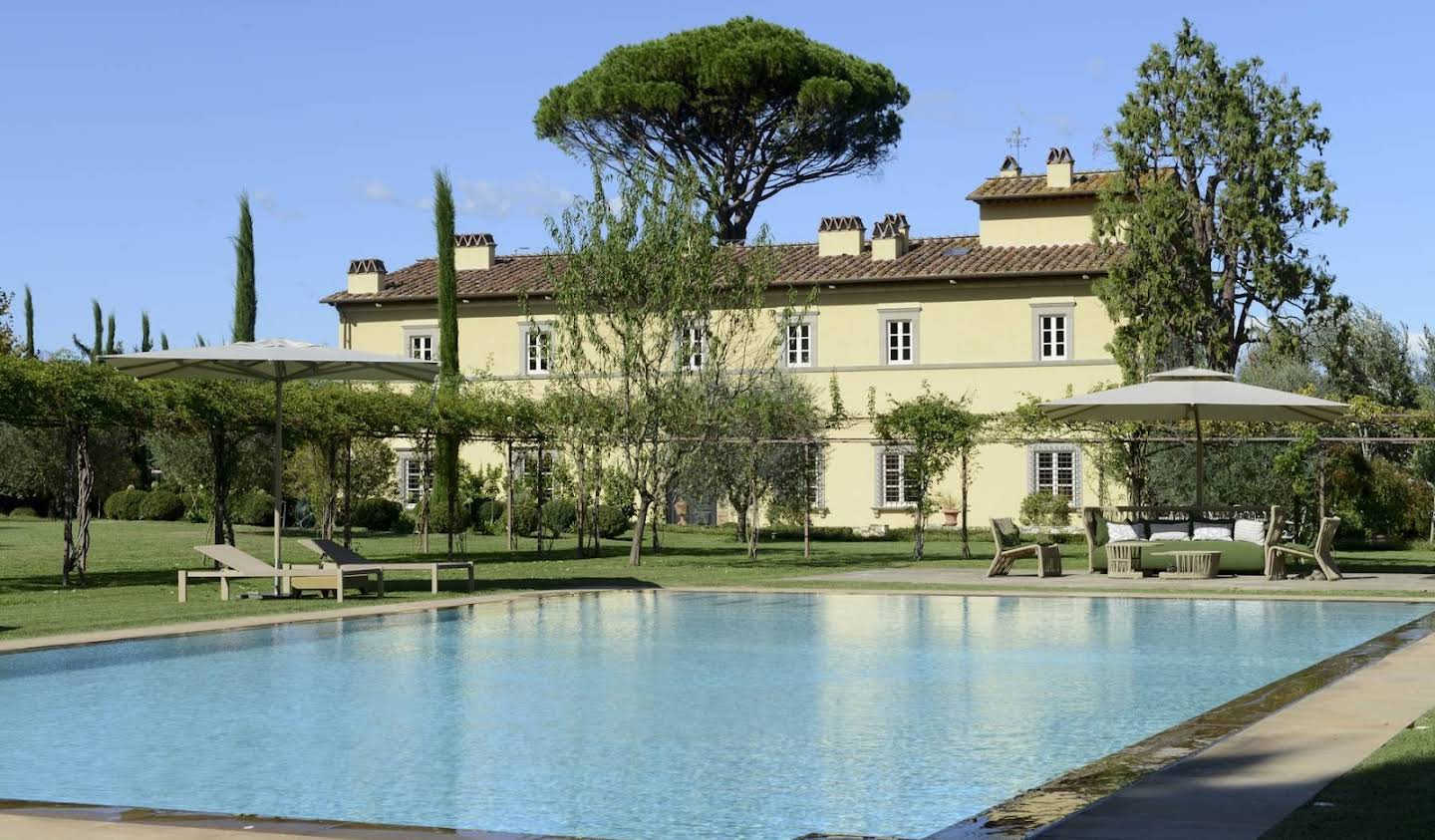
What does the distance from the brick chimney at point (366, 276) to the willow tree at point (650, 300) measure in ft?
65.6

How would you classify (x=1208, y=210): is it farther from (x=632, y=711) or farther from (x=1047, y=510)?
(x=632, y=711)

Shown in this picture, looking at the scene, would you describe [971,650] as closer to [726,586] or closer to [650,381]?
[726,586]

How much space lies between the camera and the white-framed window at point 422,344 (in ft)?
143

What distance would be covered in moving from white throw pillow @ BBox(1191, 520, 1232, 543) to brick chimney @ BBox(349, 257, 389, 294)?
2792 cm

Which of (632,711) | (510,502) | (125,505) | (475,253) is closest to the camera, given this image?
(632,711)

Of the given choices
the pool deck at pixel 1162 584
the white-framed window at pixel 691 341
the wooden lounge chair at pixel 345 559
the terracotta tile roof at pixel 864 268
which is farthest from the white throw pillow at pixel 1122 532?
the terracotta tile roof at pixel 864 268

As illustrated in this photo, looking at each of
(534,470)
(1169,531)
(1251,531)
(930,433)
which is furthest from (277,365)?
(534,470)

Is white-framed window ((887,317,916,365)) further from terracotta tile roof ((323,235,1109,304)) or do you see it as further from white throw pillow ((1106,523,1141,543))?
white throw pillow ((1106,523,1141,543))

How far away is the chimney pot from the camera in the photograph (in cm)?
4569

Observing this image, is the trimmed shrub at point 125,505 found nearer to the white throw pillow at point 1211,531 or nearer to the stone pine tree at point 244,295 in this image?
the stone pine tree at point 244,295

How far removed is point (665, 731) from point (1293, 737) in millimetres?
3253

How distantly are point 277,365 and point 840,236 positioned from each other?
83.0ft

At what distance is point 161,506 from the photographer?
130ft

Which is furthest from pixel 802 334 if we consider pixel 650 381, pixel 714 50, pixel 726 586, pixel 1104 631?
pixel 1104 631
